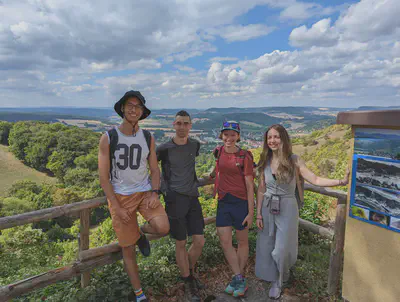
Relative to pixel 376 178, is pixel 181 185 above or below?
below

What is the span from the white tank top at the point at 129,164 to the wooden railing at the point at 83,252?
1.28 ft

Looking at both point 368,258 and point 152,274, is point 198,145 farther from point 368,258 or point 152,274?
point 368,258

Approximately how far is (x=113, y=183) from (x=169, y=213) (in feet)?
2.48

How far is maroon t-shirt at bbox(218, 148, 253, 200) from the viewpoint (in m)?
3.21

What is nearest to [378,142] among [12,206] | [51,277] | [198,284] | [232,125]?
[232,125]

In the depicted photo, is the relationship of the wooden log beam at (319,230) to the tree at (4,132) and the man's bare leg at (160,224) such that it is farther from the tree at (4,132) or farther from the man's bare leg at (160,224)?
the tree at (4,132)

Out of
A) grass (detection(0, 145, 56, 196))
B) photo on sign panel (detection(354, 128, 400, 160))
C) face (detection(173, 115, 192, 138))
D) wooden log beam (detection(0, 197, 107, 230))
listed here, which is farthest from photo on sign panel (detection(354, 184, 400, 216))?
grass (detection(0, 145, 56, 196))

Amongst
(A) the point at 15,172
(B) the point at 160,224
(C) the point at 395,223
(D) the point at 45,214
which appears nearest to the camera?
(C) the point at 395,223

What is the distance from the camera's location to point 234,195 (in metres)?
3.25

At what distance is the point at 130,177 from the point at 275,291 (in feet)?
6.97

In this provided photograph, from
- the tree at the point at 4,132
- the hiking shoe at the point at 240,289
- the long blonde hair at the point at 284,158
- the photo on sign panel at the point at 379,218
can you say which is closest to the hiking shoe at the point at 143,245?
the hiking shoe at the point at 240,289

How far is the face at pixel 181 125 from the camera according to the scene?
312cm

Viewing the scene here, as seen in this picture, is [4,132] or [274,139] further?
[4,132]

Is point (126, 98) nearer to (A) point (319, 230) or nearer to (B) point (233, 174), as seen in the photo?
(B) point (233, 174)
